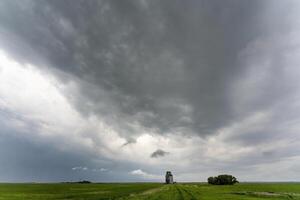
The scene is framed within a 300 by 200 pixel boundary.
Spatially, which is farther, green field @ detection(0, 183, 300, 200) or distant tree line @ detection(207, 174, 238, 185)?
distant tree line @ detection(207, 174, 238, 185)

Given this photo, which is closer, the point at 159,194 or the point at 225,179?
the point at 159,194

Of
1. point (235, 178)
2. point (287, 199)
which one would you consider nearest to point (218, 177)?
point (235, 178)

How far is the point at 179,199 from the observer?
52375 millimetres

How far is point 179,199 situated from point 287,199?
80.0 feet

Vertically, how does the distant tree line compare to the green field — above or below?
above

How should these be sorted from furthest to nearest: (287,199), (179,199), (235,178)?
1. (235,178)
2. (287,199)
3. (179,199)

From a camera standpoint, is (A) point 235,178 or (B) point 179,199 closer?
(B) point 179,199

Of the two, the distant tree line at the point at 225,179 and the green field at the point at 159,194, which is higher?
the distant tree line at the point at 225,179

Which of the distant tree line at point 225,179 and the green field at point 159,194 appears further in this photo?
the distant tree line at point 225,179

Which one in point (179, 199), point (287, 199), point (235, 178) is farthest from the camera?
point (235, 178)

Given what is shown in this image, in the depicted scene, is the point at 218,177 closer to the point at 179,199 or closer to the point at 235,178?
the point at 235,178

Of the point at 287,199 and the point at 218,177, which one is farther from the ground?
the point at 218,177

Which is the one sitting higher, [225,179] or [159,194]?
[225,179]

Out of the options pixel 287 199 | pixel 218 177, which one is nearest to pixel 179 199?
pixel 287 199
